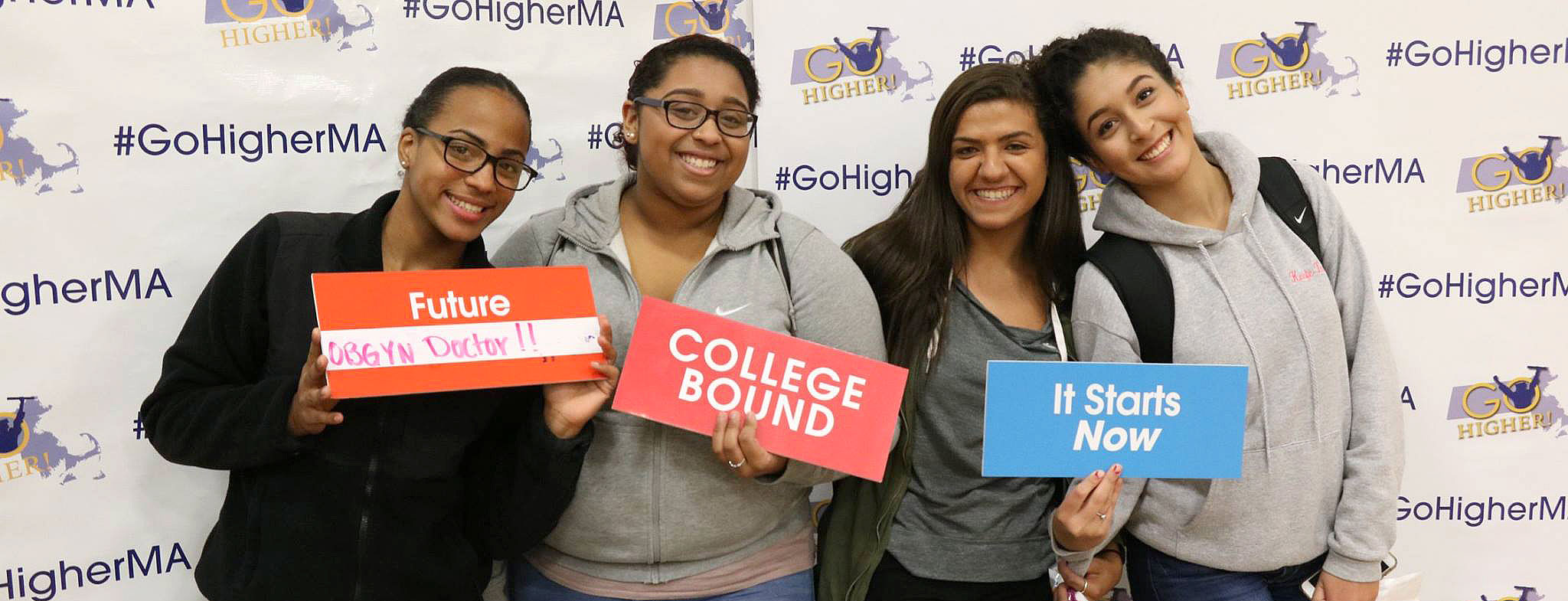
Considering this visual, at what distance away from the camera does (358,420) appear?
149 cm

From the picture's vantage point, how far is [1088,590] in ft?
5.80

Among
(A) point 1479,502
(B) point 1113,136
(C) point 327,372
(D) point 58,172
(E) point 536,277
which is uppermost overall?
(B) point 1113,136

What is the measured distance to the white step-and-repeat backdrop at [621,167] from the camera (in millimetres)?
1954

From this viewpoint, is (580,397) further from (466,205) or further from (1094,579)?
(1094,579)

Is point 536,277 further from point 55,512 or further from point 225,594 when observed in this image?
point 55,512

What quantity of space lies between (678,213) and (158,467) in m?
1.29

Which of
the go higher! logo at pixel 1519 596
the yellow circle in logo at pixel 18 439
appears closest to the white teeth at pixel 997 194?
the go higher! logo at pixel 1519 596

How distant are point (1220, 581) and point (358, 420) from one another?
1.49 metres

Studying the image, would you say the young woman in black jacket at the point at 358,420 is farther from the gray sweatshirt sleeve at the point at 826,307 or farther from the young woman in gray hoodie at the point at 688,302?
the gray sweatshirt sleeve at the point at 826,307

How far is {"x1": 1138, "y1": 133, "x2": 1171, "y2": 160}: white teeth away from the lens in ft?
5.66

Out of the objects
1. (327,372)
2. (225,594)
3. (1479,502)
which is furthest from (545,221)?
(1479,502)

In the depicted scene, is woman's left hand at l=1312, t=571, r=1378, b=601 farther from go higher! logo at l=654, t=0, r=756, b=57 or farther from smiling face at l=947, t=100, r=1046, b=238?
go higher! logo at l=654, t=0, r=756, b=57

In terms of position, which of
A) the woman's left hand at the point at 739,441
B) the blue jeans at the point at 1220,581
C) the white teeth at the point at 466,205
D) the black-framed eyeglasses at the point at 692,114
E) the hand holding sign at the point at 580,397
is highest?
the black-framed eyeglasses at the point at 692,114

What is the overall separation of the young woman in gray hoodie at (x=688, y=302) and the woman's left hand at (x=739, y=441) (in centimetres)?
1
